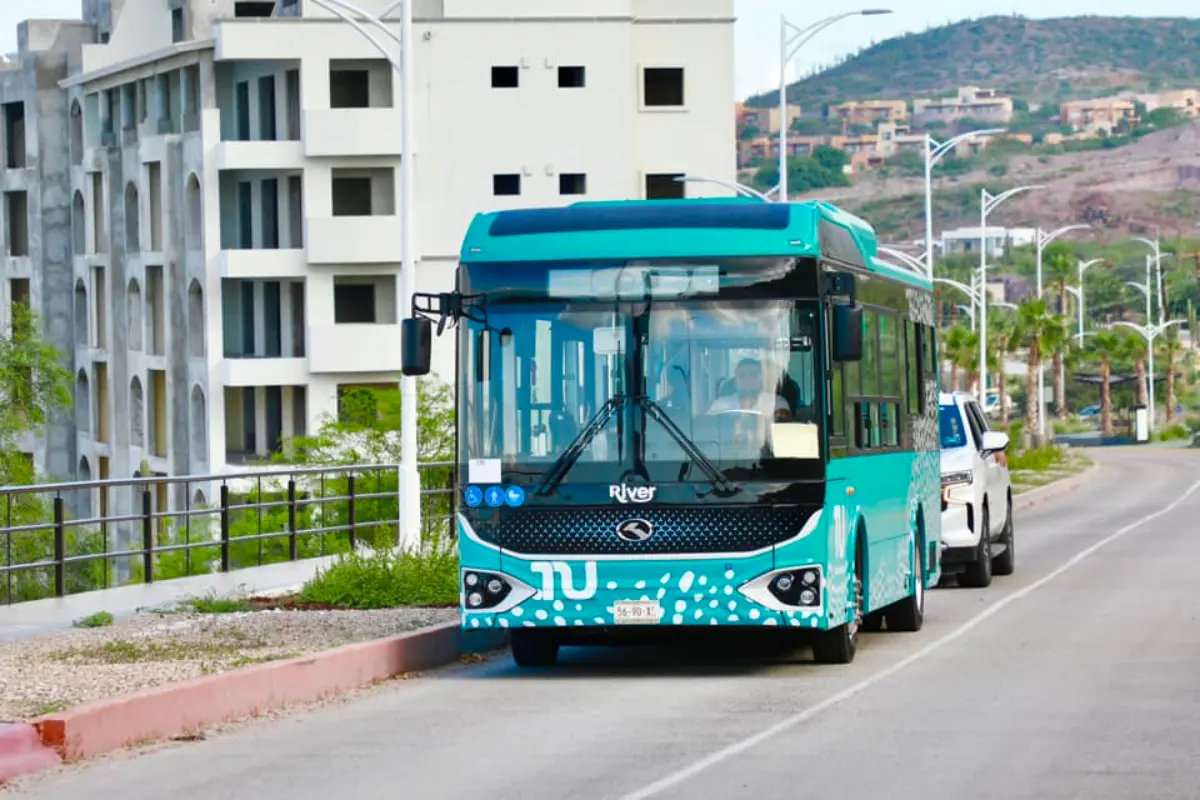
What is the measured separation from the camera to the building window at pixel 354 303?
7325cm

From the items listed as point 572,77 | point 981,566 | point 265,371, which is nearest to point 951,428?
point 981,566

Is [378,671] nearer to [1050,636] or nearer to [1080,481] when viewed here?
[1050,636]

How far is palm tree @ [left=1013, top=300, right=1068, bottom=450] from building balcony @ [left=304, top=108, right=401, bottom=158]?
34.0 metres

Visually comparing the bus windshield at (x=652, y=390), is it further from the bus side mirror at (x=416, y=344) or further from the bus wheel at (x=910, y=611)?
the bus wheel at (x=910, y=611)

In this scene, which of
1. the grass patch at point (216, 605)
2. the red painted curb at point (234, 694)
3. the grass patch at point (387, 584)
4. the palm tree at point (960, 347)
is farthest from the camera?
the palm tree at point (960, 347)

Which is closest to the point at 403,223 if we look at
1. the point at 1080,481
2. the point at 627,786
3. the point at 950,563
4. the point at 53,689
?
the point at 950,563

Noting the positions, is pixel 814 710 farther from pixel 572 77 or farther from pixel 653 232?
pixel 572 77

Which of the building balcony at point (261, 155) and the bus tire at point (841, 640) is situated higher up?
the building balcony at point (261, 155)

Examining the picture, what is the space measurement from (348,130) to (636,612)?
55.3 m

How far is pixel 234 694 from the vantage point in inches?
599

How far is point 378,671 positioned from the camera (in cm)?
1755

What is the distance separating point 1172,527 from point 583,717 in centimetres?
2842

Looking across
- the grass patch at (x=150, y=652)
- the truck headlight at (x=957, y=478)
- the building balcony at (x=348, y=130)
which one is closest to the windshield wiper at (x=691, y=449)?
the grass patch at (x=150, y=652)

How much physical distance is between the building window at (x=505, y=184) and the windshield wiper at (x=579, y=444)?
188 ft
